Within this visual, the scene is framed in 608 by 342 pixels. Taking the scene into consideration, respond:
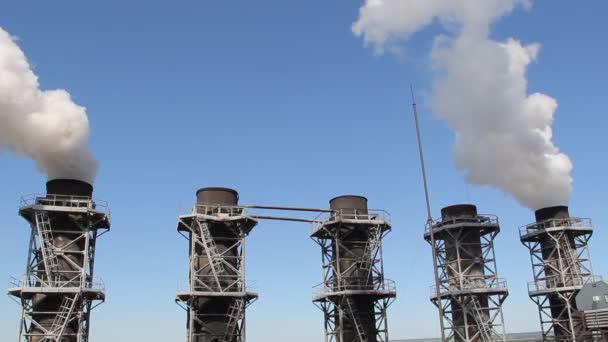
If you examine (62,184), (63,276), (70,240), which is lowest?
(63,276)

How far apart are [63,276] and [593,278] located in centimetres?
4237

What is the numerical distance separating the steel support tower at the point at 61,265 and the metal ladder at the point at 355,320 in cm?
A: 1813

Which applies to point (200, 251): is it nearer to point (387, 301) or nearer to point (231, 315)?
point (231, 315)

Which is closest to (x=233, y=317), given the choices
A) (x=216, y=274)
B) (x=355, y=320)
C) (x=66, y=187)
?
(x=216, y=274)

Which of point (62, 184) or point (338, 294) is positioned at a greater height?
point (62, 184)

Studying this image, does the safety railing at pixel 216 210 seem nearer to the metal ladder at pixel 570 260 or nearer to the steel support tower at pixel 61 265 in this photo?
the steel support tower at pixel 61 265

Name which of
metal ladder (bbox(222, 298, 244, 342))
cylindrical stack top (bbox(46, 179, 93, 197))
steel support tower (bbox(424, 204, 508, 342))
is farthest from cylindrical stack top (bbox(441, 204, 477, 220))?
cylindrical stack top (bbox(46, 179, 93, 197))

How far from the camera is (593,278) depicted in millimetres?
47531

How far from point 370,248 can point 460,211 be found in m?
10.1

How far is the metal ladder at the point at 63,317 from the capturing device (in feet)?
117

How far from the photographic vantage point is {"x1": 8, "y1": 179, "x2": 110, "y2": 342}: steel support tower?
3631 centimetres

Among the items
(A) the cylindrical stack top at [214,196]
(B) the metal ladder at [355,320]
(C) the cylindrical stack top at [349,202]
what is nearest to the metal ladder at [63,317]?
(A) the cylindrical stack top at [214,196]

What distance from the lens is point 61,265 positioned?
124ft

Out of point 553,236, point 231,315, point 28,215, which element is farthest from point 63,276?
point 553,236
